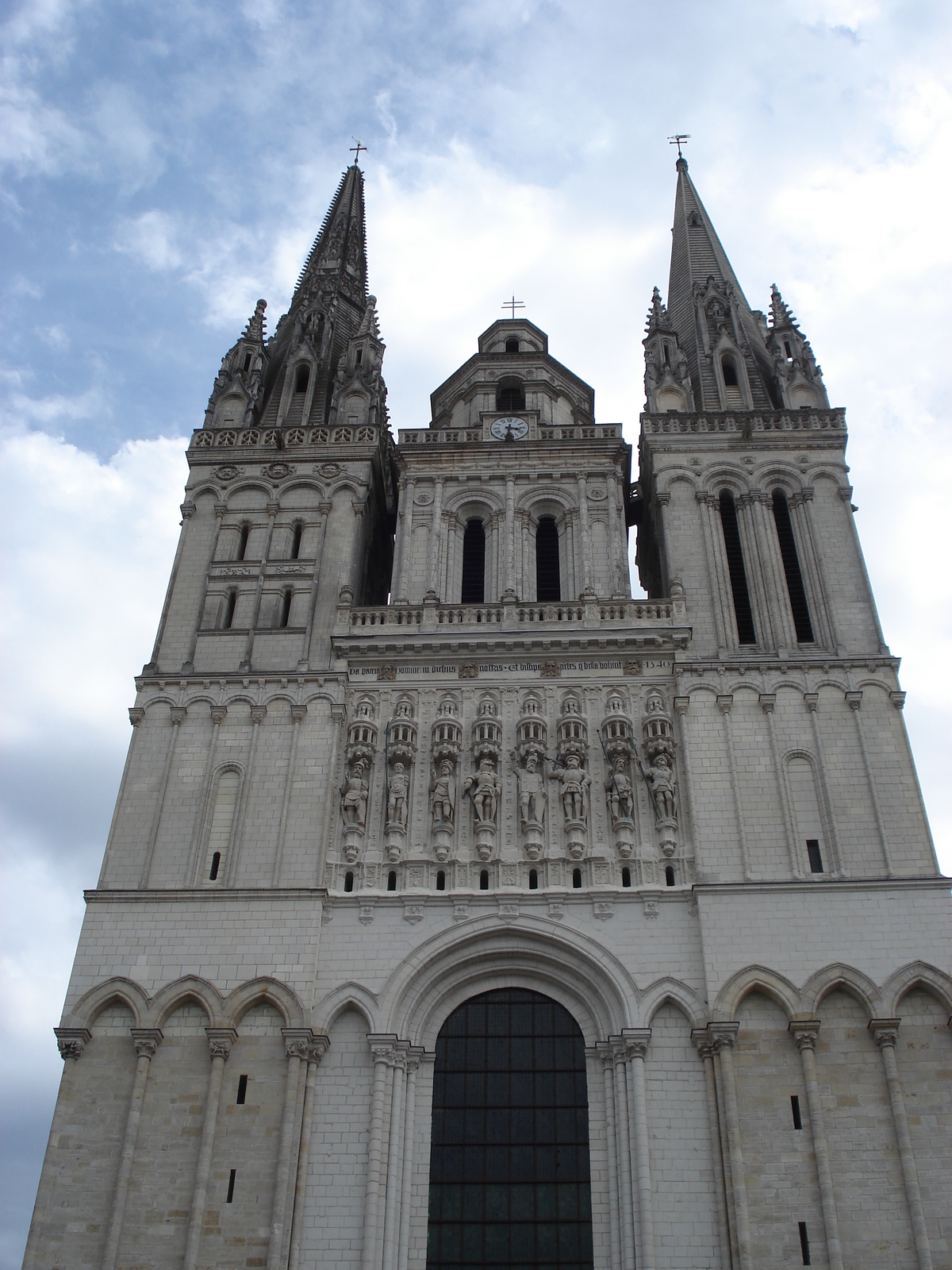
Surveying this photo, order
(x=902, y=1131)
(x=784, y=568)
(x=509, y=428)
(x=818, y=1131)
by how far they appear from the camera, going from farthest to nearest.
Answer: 1. (x=509, y=428)
2. (x=784, y=568)
3. (x=818, y=1131)
4. (x=902, y=1131)

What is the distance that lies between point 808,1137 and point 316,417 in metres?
21.4

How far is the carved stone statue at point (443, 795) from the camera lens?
23.7 m

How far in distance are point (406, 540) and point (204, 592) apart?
4907 mm

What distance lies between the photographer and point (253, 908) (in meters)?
22.6

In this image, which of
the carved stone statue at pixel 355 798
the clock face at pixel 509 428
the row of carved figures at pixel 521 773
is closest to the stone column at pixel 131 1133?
the row of carved figures at pixel 521 773

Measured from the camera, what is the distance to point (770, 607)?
27.2 meters

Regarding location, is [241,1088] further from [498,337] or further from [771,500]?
[498,337]

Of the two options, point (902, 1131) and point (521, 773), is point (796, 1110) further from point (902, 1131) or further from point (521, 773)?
point (521, 773)

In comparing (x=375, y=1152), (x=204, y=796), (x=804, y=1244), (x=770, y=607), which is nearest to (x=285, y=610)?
(x=204, y=796)

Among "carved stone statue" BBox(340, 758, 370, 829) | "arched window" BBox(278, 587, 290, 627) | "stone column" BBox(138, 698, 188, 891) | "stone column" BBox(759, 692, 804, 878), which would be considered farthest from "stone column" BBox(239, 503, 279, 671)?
"stone column" BBox(759, 692, 804, 878)

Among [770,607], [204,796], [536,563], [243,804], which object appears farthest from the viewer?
[536,563]

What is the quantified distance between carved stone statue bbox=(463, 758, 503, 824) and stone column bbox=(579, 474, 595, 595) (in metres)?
5.28

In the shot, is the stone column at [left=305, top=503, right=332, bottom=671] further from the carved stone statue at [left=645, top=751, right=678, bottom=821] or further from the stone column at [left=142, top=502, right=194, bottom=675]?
the carved stone statue at [left=645, top=751, right=678, bottom=821]

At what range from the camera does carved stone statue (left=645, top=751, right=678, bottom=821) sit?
23.5 m
